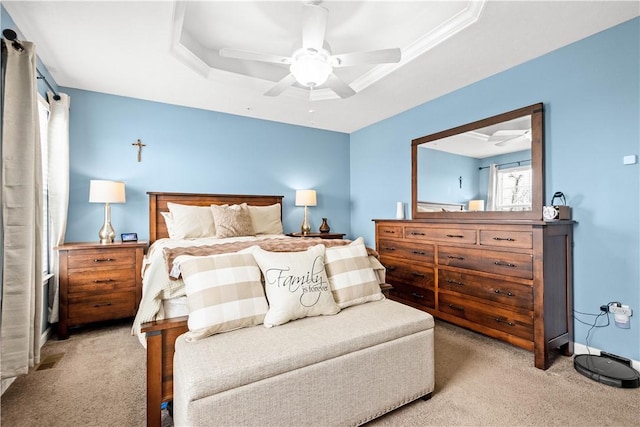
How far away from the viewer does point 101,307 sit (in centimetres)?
290

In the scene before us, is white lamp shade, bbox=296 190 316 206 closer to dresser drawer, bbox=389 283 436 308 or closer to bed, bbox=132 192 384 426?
dresser drawer, bbox=389 283 436 308

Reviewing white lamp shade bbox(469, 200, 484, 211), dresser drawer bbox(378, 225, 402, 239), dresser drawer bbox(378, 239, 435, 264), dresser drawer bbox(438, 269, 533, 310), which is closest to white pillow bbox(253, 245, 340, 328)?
dresser drawer bbox(438, 269, 533, 310)

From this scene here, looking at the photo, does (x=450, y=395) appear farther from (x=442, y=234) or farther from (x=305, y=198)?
(x=305, y=198)

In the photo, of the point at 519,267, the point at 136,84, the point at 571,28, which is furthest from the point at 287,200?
the point at 571,28

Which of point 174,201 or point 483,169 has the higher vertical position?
point 483,169

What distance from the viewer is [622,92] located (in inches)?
87.3

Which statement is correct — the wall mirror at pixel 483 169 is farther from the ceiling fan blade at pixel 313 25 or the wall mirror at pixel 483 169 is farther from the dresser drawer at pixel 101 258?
the dresser drawer at pixel 101 258

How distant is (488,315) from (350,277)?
1.44m

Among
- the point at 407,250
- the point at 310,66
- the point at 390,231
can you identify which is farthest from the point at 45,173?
the point at 407,250

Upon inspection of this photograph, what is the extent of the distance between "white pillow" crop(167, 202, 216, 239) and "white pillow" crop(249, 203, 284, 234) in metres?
0.56

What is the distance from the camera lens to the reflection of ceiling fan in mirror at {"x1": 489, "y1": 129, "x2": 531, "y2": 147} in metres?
2.72

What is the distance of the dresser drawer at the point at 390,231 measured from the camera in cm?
350

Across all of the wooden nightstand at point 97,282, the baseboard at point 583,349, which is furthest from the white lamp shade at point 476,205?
the wooden nightstand at point 97,282

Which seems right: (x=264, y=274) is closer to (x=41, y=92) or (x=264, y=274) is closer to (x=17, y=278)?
Answer: (x=17, y=278)
